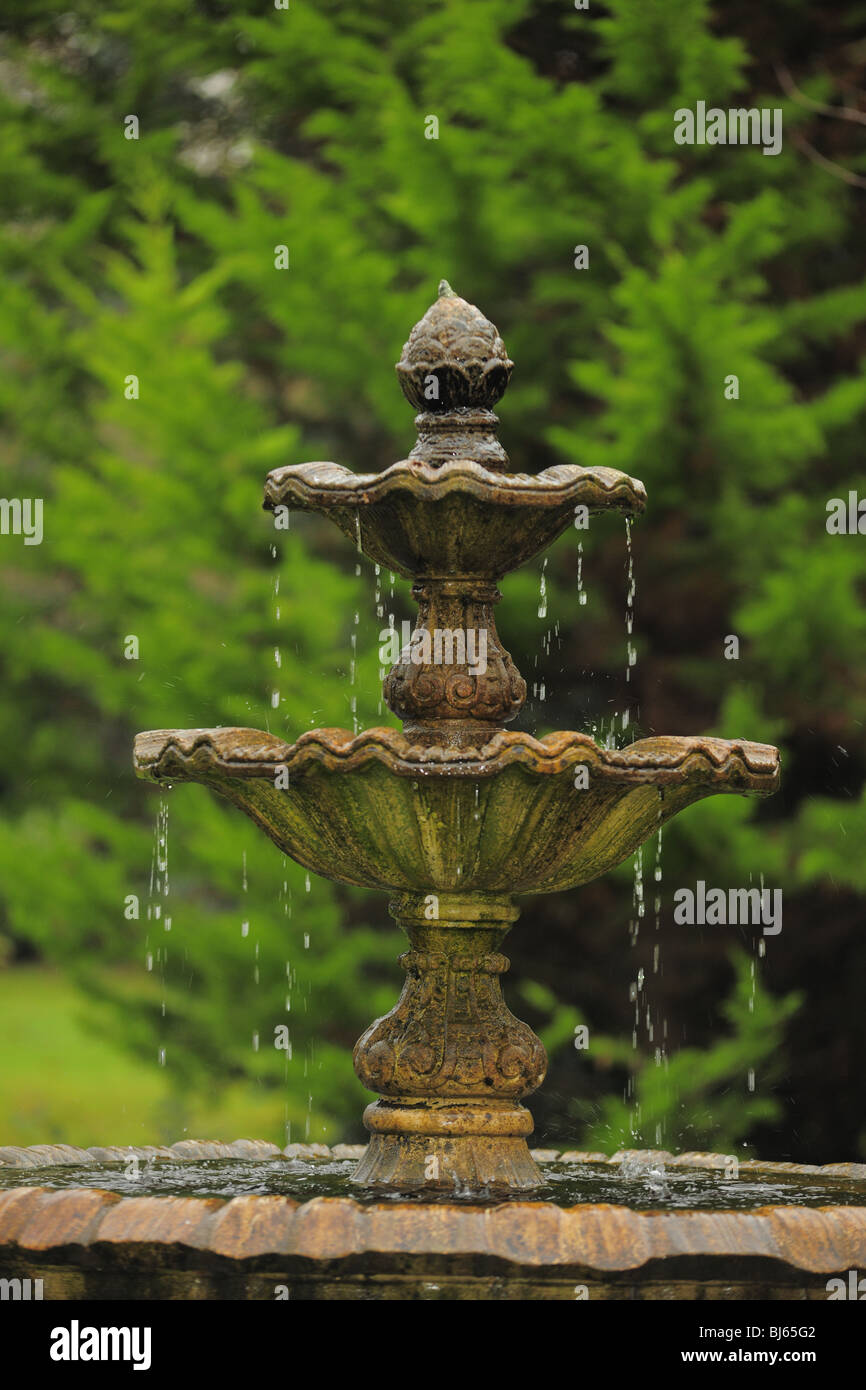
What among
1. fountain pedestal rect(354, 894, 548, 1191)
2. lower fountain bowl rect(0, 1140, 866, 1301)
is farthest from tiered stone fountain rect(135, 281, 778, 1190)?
lower fountain bowl rect(0, 1140, 866, 1301)

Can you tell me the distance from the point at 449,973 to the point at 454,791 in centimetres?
68

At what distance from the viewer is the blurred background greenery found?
9.02m

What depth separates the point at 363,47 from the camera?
10.5m

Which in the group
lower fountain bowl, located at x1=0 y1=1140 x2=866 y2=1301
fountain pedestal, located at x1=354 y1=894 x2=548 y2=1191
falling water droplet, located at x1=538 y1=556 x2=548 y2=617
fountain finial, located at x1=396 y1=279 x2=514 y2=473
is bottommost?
lower fountain bowl, located at x1=0 y1=1140 x2=866 y2=1301

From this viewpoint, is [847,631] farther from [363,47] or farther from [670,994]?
[363,47]

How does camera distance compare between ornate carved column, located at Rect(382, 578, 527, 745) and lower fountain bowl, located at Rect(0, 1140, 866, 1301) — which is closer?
lower fountain bowl, located at Rect(0, 1140, 866, 1301)

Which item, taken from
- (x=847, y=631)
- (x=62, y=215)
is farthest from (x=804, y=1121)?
(x=62, y=215)

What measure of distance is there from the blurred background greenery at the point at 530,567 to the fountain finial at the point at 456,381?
356cm

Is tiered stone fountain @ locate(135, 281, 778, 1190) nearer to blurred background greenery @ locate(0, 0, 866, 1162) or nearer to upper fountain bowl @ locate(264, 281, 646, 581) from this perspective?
upper fountain bowl @ locate(264, 281, 646, 581)

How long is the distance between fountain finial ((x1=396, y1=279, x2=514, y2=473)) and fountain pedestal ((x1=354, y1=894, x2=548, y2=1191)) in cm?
125

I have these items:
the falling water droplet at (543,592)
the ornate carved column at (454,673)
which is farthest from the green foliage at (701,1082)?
the ornate carved column at (454,673)

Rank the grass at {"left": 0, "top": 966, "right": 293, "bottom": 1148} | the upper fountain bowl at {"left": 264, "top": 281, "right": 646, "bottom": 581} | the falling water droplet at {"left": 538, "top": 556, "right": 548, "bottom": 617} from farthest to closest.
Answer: the grass at {"left": 0, "top": 966, "right": 293, "bottom": 1148} → the falling water droplet at {"left": 538, "top": 556, "right": 548, "bottom": 617} → the upper fountain bowl at {"left": 264, "top": 281, "right": 646, "bottom": 581}

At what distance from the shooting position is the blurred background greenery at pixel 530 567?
29.6ft

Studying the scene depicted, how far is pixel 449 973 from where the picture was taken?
520cm
